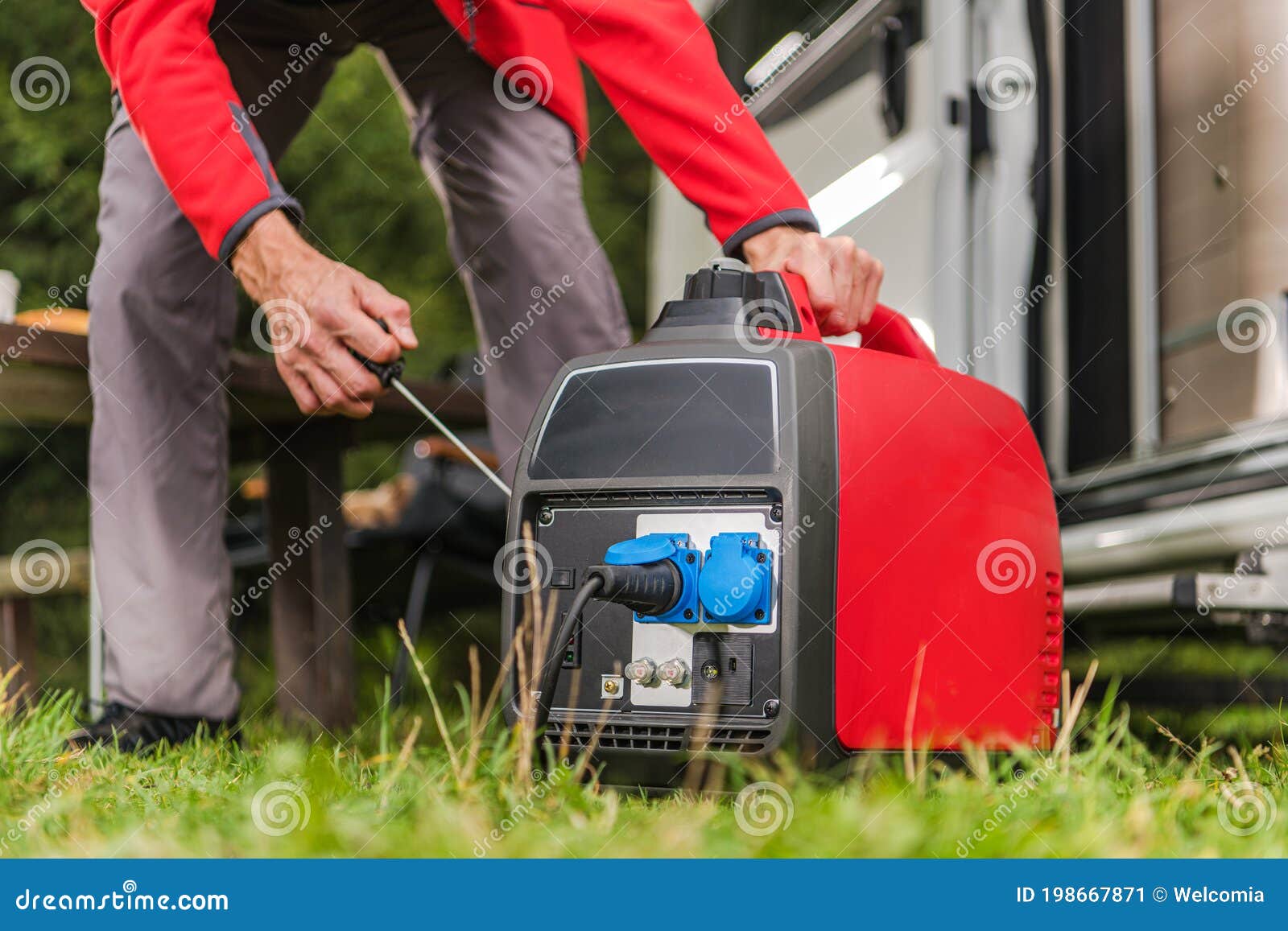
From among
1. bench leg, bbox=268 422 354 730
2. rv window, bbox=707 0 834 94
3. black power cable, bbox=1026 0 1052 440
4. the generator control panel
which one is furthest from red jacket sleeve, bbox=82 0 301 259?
rv window, bbox=707 0 834 94

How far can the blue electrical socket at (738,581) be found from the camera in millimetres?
1103

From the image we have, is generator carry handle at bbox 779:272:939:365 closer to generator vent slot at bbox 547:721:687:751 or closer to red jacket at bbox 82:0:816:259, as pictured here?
red jacket at bbox 82:0:816:259

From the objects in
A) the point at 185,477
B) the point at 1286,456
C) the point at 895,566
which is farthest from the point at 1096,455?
the point at 185,477

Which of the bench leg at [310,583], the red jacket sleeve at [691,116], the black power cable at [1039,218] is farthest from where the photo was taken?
the bench leg at [310,583]

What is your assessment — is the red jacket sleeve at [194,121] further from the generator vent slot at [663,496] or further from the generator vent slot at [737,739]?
the generator vent slot at [737,739]

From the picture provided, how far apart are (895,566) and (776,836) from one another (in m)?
0.36

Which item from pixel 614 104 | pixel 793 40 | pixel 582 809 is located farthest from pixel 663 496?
pixel 793 40

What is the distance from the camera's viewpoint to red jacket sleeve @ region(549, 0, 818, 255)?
1410 millimetres

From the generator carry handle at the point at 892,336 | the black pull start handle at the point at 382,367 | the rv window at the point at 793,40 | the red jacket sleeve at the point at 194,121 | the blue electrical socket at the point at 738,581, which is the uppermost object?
the rv window at the point at 793,40

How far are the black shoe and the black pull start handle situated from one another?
0.49m

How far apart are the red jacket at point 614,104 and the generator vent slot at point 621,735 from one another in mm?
559

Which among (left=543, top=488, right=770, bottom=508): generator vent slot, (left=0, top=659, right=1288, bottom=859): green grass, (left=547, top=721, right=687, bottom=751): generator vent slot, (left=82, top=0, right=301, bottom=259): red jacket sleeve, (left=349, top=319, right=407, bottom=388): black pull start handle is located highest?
(left=82, top=0, right=301, bottom=259): red jacket sleeve

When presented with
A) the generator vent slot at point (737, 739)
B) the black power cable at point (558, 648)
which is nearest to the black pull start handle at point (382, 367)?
the black power cable at point (558, 648)

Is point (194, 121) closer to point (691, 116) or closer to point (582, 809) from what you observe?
point (691, 116)
